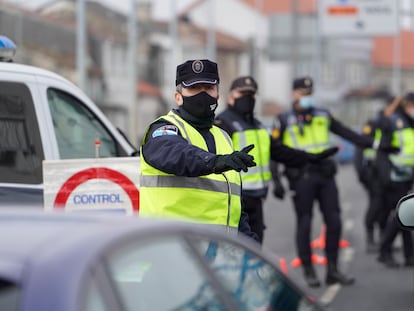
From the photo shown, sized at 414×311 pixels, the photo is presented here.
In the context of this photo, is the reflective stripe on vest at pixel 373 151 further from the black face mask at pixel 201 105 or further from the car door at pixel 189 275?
the car door at pixel 189 275

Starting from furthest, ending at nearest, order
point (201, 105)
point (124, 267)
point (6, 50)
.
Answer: point (6, 50) < point (201, 105) < point (124, 267)

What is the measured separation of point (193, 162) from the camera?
5086 millimetres

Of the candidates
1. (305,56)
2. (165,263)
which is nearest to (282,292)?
(165,263)

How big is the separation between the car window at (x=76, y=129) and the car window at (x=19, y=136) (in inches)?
9.0

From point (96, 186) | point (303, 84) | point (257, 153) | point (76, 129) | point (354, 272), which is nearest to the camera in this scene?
point (96, 186)

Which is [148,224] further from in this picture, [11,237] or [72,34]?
[72,34]

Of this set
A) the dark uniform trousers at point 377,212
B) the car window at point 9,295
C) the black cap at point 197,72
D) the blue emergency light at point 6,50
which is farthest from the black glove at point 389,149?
the car window at point 9,295

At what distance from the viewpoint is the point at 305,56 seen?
34312 millimetres

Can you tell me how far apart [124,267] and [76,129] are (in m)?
4.30

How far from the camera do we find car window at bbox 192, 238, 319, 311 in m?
Result: 3.33

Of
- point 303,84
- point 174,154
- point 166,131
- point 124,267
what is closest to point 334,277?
point 303,84

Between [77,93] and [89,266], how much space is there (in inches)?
174

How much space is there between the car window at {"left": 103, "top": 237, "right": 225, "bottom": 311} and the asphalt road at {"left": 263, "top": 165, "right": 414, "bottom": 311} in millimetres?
1992

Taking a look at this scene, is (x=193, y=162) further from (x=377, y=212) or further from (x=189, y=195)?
(x=377, y=212)
